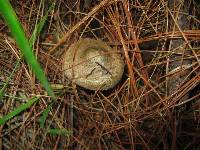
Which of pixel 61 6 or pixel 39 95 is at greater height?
pixel 61 6

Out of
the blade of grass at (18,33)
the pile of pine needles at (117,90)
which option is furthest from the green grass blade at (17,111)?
the blade of grass at (18,33)

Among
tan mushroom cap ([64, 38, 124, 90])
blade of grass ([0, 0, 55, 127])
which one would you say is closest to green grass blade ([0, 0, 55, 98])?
blade of grass ([0, 0, 55, 127])

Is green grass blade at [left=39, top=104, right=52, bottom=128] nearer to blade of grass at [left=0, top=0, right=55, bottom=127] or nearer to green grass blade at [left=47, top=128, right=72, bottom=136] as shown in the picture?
green grass blade at [left=47, top=128, right=72, bottom=136]

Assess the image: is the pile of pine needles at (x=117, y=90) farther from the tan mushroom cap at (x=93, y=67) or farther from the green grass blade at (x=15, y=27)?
the green grass blade at (x=15, y=27)

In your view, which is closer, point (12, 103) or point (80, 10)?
point (12, 103)

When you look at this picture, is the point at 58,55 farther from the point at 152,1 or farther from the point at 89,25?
the point at 152,1

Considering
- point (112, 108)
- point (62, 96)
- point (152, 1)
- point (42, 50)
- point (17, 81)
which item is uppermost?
point (152, 1)

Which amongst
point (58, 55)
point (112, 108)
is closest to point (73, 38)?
point (58, 55)

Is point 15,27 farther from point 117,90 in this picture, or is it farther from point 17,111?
point 117,90
